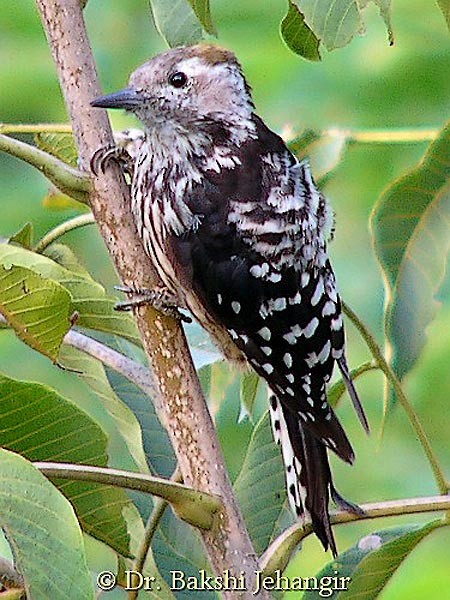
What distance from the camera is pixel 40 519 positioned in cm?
111

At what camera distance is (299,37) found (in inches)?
65.6

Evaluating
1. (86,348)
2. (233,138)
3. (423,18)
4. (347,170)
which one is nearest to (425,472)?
(347,170)

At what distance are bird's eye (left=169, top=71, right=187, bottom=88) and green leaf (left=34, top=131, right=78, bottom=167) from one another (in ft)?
1.12

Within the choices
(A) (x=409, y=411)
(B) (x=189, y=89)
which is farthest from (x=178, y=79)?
(A) (x=409, y=411)

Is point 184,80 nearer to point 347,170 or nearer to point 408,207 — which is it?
point 408,207

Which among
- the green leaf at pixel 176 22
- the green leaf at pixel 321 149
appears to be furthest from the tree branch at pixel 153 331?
the green leaf at pixel 321 149

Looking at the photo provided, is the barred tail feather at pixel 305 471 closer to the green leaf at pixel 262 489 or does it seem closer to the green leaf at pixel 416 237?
the green leaf at pixel 262 489

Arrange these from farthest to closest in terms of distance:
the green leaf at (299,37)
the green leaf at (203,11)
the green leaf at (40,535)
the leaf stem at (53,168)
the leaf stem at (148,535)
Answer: the green leaf at (299,37)
the green leaf at (203,11)
the leaf stem at (148,535)
the leaf stem at (53,168)
the green leaf at (40,535)

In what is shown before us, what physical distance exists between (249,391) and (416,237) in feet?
1.17

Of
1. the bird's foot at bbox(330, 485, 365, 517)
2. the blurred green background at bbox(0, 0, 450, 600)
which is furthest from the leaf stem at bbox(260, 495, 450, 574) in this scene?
the blurred green background at bbox(0, 0, 450, 600)

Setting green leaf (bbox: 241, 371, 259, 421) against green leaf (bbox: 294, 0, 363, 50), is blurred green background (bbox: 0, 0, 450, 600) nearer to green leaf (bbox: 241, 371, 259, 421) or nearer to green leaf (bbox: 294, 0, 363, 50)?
green leaf (bbox: 241, 371, 259, 421)

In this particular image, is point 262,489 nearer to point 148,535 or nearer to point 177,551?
point 177,551

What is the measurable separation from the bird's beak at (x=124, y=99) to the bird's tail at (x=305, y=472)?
50cm

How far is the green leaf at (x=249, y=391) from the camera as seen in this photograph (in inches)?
73.7
